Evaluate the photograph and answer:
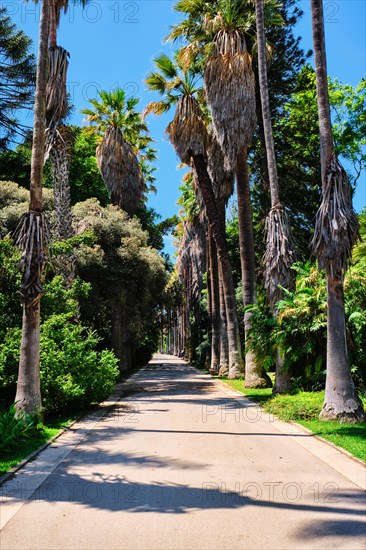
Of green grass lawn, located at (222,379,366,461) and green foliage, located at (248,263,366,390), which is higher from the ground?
green foliage, located at (248,263,366,390)

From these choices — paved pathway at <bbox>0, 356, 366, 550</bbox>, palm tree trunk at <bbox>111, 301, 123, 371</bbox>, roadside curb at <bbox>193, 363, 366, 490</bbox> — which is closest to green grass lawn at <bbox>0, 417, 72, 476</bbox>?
paved pathway at <bbox>0, 356, 366, 550</bbox>

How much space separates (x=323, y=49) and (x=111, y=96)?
17.6 metres

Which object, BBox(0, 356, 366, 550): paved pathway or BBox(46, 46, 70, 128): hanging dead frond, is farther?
BBox(46, 46, 70, 128): hanging dead frond

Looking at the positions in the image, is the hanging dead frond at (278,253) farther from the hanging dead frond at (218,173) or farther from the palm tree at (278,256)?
the hanging dead frond at (218,173)

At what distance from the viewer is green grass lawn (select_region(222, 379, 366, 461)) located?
8984 millimetres

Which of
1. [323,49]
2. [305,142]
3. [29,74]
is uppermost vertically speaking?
[29,74]

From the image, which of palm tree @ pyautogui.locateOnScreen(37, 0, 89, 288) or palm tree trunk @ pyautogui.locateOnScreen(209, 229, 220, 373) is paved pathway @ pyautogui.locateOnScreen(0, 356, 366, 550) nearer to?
palm tree @ pyautogui.locateOnScreen(37, 0, 89, 288)

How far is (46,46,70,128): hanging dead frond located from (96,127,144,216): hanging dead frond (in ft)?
36.5

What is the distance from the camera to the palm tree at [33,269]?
11.2 meters

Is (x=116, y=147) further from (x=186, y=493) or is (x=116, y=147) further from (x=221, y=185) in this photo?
(x=186, y=493)

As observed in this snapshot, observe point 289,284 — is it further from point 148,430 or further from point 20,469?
point 20,469

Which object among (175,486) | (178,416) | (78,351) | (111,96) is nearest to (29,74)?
(111,96)

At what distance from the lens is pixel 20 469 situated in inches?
301

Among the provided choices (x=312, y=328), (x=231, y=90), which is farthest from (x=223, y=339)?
(x=312, y=328)
